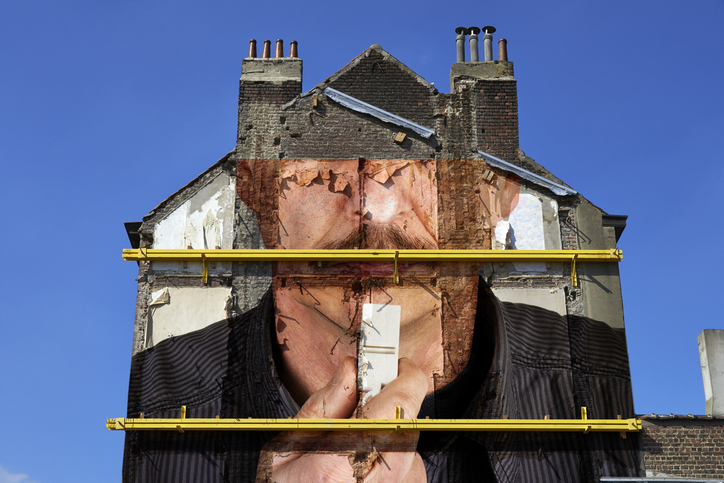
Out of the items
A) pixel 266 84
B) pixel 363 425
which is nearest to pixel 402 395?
pixel 363 425

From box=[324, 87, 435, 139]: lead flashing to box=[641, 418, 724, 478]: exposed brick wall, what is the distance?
18.7 feet

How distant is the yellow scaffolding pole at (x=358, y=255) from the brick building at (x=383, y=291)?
0.16 ft

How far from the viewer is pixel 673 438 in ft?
38.2

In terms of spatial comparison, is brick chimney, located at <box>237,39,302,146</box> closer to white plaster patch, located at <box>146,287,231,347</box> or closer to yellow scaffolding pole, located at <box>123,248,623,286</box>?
yellow scaffolding pole, located at <box>123,248,623,286</box>

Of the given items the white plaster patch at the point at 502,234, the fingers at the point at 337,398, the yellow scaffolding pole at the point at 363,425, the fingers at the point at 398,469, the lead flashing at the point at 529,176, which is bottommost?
the fingers at the point at 398,469

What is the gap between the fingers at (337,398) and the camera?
11695mm

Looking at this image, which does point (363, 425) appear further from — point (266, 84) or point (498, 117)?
point (266, 84)

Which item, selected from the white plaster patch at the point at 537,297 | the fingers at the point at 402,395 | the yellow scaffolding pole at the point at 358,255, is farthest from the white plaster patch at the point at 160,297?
the white plaster patch at the point at 537,297

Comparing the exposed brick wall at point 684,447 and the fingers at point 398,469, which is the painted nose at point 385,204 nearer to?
the fingers at point 398,469

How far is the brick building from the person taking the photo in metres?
11.5

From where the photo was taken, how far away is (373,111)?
13.5m

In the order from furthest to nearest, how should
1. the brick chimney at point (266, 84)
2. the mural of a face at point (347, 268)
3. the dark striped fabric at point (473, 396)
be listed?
the brick chimney at point (266, 84), the mural of a face at point (347, 268), the dark striped fabric at point (473, 396)

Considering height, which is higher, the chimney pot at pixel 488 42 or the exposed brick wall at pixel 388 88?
the chimney pot at pixel 488 42

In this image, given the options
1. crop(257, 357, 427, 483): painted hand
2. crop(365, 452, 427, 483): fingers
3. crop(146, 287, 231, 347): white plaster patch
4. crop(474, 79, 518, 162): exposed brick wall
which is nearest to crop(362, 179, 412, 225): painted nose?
crop(474, 79, 518, 162): exposed brick wall
